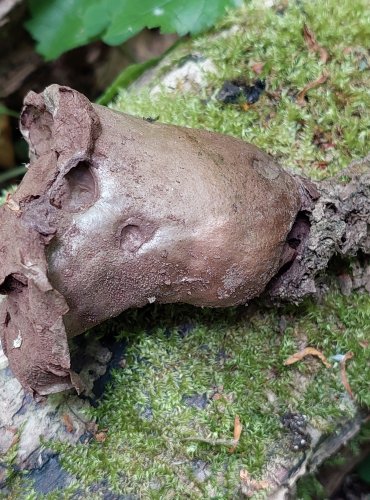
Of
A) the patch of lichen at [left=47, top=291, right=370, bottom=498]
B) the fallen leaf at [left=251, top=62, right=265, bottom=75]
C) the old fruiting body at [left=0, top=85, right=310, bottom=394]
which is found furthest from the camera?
the fallen leaf at [left=251, top=62, right=265, bottom=75]

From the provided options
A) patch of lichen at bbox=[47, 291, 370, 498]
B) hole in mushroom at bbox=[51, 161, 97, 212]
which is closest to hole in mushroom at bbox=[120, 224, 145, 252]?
hole in mushroom at bbox=[51, 161, 97, 212]

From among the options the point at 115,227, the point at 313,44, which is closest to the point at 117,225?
the point at 115,227

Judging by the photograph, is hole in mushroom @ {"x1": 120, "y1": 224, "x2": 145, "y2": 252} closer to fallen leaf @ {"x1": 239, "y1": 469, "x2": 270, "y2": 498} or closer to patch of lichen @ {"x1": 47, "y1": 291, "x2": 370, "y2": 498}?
patch of lichen @ {"x1": 47, "y1": 291, "x2": 370, "y2": 498}

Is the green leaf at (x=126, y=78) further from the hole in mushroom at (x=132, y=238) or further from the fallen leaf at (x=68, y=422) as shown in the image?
the fallen leaf at (x=68, y=422)

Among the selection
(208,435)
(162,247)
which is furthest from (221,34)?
(208,435)

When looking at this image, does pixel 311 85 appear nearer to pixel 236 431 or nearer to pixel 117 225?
pixel 117 225

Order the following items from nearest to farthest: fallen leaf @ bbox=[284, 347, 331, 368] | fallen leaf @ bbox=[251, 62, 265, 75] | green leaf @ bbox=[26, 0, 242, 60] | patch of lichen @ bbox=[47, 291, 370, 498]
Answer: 1. patch of lichen @ bbox=[47, 291, 370, 498]
2. fallen leaf @ bbox=[284, 347, 331, 368]
3. fallen leaf @ bbox=[251, 62, 265, 75]
4. green leaf @ bbox=[26, 0, 242, 60]
